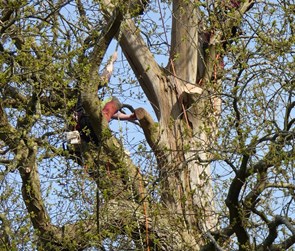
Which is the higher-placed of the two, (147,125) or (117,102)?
(117,102)

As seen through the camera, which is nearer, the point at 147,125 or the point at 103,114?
the point at 103,114

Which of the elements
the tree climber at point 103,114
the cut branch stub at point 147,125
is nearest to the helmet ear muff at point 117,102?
the tree climber at point 103,114

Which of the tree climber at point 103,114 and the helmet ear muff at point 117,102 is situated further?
the helmet ear muff at point 117,102

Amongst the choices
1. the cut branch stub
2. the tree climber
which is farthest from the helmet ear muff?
the cut branch stub

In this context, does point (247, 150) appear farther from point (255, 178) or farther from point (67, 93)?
point (67, 93)

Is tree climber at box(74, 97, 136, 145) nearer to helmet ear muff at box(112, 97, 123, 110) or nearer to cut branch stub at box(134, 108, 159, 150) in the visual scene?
helmet ear muff at box(112, 97, 123, 110)

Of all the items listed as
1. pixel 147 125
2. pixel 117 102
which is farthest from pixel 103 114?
pixel 147 125

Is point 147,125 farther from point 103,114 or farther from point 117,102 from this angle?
point 103,114

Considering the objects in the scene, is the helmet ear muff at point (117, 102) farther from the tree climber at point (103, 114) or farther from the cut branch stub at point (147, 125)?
the cut branch stub at point (147, 125)

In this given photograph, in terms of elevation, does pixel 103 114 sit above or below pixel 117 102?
below

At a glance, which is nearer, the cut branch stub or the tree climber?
the tree climber

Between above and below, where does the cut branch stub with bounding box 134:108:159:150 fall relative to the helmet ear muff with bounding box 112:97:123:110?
below

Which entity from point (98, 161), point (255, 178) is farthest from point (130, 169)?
point (255, 178)

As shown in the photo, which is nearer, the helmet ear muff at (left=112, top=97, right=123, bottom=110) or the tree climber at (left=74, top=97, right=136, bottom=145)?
the tree climber at (left=74, top=97, right=136, bottom=145)
